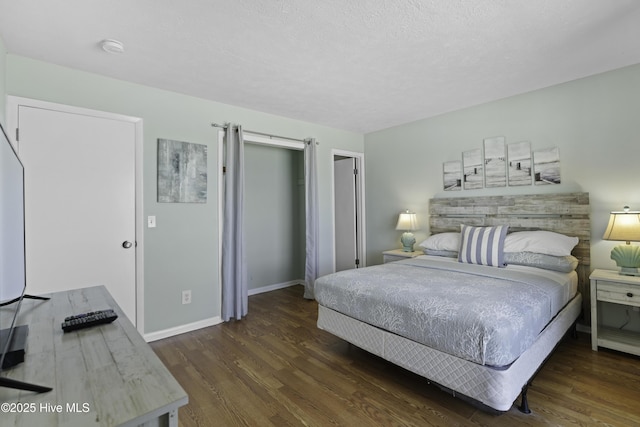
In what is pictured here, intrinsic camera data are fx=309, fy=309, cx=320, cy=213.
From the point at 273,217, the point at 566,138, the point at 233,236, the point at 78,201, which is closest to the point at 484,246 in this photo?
the point at 566,138

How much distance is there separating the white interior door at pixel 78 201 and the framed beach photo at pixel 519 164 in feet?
12.8

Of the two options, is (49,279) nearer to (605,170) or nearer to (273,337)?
(273,337)

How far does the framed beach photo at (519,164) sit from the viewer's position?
3312 mm

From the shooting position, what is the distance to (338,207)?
17.1ft

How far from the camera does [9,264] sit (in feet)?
3.69

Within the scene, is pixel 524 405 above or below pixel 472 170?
below

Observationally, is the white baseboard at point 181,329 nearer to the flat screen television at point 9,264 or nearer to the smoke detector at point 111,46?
the flat screen television at point 9,264

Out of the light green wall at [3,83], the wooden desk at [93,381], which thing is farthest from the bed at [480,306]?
the light green wall at [3,83]

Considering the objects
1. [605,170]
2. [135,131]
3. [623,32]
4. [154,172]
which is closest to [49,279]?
[154,172]

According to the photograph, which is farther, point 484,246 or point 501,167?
point 501,167

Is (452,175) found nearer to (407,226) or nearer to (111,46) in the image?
(407,226)

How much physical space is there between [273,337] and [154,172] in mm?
1979

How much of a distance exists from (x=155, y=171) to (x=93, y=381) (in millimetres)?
2507

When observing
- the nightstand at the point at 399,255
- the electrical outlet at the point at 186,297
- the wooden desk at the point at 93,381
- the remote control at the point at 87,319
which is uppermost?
the remote control at the point at 87,319
